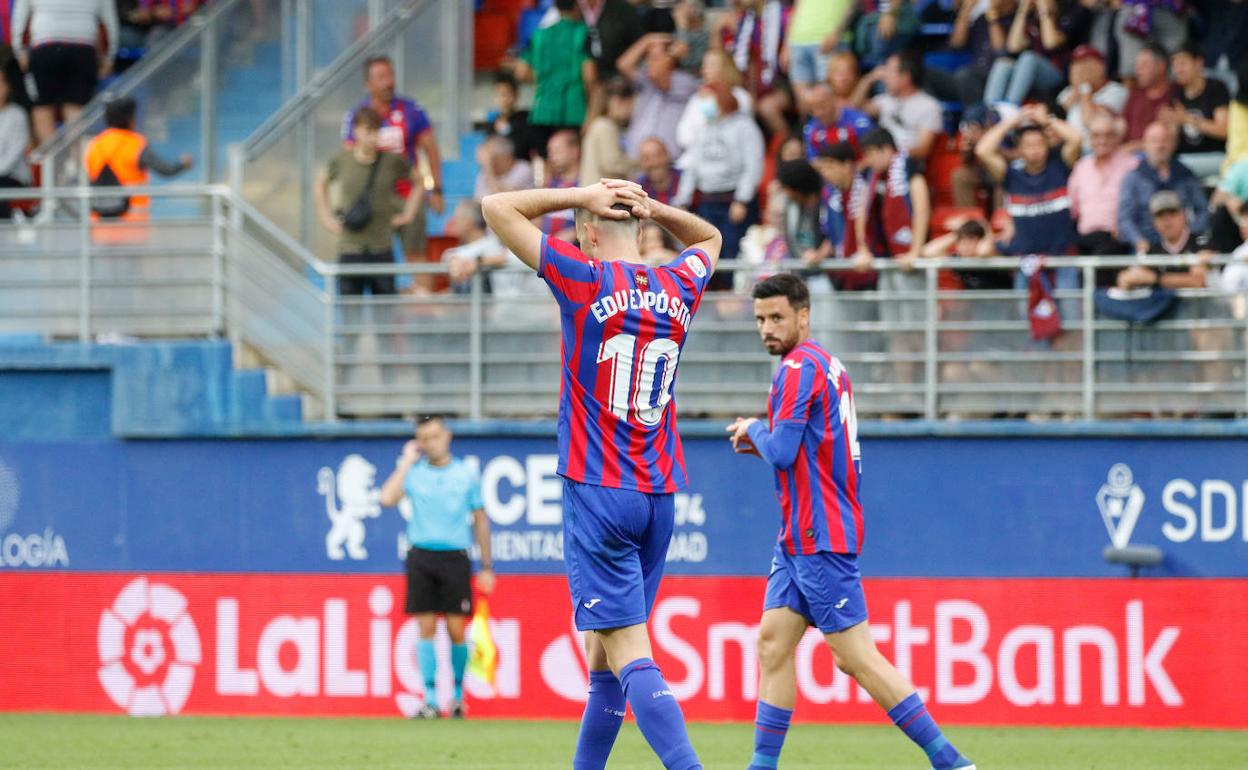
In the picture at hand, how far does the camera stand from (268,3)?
709 inches

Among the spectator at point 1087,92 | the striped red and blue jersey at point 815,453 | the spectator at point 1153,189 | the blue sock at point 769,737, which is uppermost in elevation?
the spectator at point 1087,92

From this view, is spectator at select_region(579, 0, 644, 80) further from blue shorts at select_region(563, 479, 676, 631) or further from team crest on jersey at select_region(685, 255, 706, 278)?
blue shorts at select_region(563, 479, 676, 631)

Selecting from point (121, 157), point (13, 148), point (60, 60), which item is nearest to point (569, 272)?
point (121, 157)

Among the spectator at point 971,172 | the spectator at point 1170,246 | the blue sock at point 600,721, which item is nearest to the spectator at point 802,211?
the spectator at point 971,172

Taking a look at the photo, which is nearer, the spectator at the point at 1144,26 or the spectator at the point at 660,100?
the spectator at the point at 1144,26

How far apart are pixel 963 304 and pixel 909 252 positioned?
63 centimetres

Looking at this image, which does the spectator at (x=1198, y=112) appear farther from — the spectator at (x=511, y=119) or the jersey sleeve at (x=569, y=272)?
the jersey sleeve at (x=569, y=272)

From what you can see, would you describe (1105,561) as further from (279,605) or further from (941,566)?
(279,605)

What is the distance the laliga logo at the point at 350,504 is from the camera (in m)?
15.9

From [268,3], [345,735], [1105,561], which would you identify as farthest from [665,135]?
[345,735]

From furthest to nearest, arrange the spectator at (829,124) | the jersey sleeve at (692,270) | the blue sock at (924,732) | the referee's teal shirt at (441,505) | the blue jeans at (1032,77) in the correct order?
the blue jeans at (1032,77), the spectator at (829,124), the referee's teal shirt at (441,505), the blue sock at (924,732), the jersey sleeve at (692,270)

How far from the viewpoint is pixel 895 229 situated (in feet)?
49.4

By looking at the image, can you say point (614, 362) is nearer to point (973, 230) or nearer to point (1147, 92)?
point (973, 230)

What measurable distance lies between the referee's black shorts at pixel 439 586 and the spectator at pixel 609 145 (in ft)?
12.7
